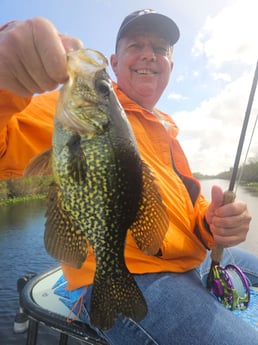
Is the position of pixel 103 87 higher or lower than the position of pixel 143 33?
lower

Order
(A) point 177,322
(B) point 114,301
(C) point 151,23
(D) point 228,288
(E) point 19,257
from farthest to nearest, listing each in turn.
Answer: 1. (E) point 19,257
2. (C) point 151,23
3. (D) point 228,288
4. (A) point 177,322
5. (B) point 114,301

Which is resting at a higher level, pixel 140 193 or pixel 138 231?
pixel 140 193

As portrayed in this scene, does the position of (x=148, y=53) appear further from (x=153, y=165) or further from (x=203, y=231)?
(x=203, y=231)

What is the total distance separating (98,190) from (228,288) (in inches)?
64.3

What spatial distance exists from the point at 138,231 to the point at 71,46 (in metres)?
Answer: 1.06

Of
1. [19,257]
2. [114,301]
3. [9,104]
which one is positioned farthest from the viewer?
[19,257]

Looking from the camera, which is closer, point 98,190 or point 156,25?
point 98,190

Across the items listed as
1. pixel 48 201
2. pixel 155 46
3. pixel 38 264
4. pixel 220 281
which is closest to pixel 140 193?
pixel 48 201

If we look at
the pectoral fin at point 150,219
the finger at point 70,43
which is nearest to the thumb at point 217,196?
the pectoral fin at point 150,219

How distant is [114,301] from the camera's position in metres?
1.67

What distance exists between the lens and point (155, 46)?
310 cm

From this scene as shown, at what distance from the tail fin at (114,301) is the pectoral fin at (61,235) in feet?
0.72

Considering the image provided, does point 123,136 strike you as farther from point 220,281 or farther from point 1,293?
point 1,293

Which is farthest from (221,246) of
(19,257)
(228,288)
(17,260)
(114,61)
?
(19,257)
